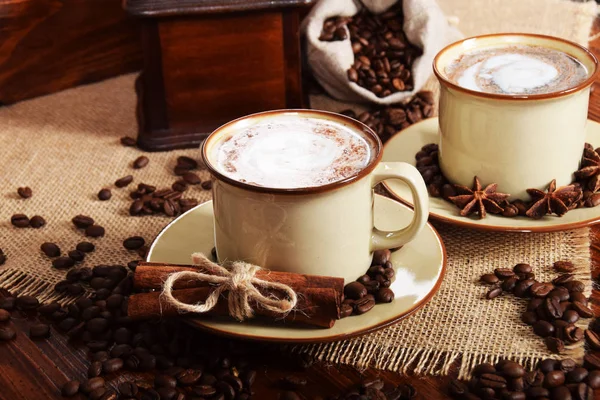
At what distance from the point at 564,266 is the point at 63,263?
0.94 metres

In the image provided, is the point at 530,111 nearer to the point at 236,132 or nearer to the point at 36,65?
the point at 236,132

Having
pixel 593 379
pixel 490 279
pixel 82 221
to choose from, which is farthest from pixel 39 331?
pixel 593 379

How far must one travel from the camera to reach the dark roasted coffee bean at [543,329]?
4.56 ft

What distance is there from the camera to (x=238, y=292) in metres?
1.28

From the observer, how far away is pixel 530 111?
5.11ft

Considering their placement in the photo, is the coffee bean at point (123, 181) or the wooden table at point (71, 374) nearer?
the wooden table at point (71, 374)

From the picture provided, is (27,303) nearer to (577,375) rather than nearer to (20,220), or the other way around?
(20,220)

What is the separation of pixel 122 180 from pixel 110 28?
2.36 feet

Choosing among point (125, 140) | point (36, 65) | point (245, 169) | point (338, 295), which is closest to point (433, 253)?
point (338, 295)

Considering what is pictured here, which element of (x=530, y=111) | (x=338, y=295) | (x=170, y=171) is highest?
(x=530, y=111)

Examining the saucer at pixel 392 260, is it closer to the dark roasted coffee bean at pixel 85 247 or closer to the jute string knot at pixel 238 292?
the jute string knot at pixel 238 292

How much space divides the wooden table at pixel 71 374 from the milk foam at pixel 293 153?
0.95 ft

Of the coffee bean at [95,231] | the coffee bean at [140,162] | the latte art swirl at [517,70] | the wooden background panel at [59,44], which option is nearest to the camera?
the latte art swirl at [517,70]

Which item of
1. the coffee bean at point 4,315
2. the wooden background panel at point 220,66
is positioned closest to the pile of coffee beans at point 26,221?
the coffee bean at point 4,315
